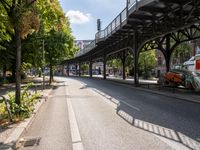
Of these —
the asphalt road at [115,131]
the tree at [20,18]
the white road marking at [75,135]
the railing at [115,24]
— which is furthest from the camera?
the railing at [115,24]

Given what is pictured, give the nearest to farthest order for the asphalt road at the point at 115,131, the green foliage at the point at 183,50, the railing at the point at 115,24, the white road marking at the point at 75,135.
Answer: the white road marking at the point at 75,135 < the asphalt road at the point at 115,131 < the railing at the point at 115,24 < the green foliage at the point at 183,50

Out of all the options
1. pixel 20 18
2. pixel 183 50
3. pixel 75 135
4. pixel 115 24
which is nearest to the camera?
pixel 75 135

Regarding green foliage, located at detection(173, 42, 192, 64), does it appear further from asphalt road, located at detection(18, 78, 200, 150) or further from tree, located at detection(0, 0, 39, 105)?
tree, located at detection(0, 0, 39, 105)

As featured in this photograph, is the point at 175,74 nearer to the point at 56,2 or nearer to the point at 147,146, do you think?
the point at 56,2

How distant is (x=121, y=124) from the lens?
1146 cm

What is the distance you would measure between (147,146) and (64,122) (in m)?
4.78

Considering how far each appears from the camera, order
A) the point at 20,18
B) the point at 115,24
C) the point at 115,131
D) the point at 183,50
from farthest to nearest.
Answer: the point at 183,50, the point at 115,24, the point at 20,18, the point at 115,131

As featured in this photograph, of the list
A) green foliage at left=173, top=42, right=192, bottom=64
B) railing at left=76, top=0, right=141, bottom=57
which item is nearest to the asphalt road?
railing at left=76, top=0, right=141, bottom=57

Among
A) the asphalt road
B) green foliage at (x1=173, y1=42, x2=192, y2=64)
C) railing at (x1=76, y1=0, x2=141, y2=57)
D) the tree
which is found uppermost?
railing at (x1=76, y1=0, x2=141, y2=57)

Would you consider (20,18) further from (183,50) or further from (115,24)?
(183,50)

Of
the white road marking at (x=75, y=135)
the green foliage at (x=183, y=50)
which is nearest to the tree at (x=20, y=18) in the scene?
the white road marking at (x=75, y=135)

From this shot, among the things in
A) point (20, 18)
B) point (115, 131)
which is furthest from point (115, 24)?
point (115, 131)

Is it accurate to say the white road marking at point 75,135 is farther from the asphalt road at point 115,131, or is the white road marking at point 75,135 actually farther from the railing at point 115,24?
the railing at point 115,24

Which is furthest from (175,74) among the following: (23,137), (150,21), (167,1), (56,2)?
(23,137)
